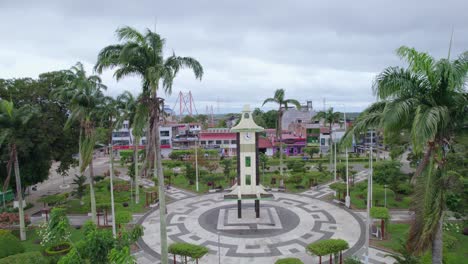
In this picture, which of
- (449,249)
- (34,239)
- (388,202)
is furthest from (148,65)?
(388,202)

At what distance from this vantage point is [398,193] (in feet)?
121

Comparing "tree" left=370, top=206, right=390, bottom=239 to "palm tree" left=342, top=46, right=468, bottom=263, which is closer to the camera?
"palm tree" left=342, top=46, right=468, bottom=263

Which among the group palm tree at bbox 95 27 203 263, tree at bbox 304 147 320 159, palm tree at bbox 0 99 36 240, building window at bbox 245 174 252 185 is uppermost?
palm tree at bbox 95 27 203 263

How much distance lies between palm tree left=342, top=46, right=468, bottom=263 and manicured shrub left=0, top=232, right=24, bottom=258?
24.7m

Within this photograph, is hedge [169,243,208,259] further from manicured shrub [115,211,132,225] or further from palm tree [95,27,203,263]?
manicured shrub [115,211,132,225]

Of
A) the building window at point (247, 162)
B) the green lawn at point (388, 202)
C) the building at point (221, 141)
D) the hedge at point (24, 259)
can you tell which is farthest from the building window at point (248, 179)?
the building at point (221, 141)

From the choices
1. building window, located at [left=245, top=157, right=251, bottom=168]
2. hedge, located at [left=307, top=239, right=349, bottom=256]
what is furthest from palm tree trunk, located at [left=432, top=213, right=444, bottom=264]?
building window, located at [left=245, top=157, right=251, bottom=168]

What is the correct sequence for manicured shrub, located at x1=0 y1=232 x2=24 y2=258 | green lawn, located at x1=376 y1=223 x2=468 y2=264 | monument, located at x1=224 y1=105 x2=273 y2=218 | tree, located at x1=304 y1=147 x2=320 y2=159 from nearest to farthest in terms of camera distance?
1. green lawn, located at x1=376 y1=223 x2=468 y2=264
2. manicured shrub, located at x1=0 y1=232 x2=24 y2=258
3. monument, located at x1=224 y1=105 x2=273 y2=218
4. tree, located at x1=304 y1=147 x2=320 y2=159

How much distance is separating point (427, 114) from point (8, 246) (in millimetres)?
26795

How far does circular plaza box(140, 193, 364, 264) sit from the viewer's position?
2303 centimetres

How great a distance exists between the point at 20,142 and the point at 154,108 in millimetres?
16094

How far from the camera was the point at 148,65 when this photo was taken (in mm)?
17578

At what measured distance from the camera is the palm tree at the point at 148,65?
16.6 m

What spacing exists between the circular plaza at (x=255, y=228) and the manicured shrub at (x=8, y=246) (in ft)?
29.3
